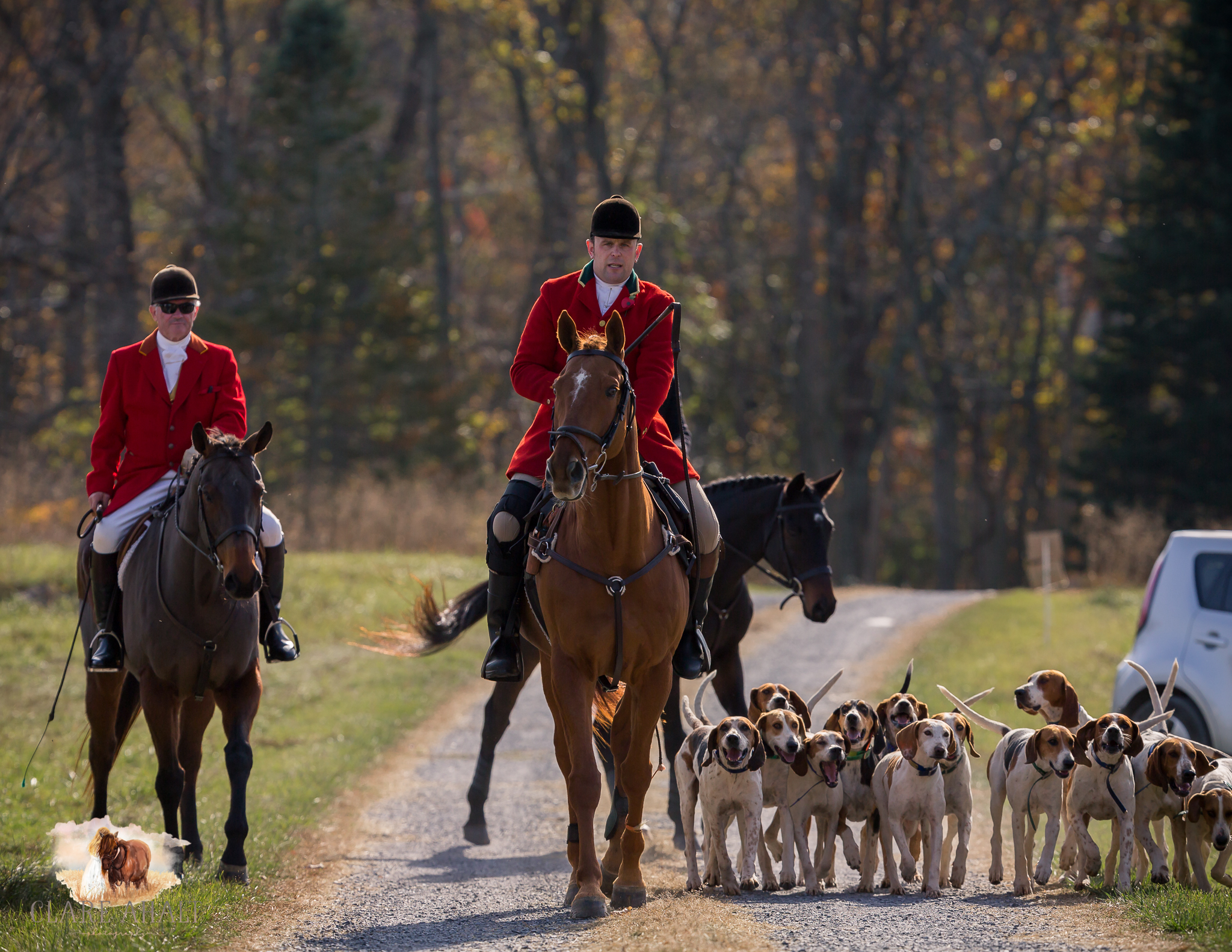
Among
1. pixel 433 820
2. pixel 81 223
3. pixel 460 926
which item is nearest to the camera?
pixel 460 926

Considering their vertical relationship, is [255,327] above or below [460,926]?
above

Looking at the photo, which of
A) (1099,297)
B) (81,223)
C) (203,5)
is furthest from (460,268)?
(1099,297)

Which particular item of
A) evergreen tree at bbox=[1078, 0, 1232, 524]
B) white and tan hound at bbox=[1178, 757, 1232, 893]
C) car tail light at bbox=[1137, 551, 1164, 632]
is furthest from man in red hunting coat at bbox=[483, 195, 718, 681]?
evergreen tree at bbox=[1078, 0, 1232, 524]

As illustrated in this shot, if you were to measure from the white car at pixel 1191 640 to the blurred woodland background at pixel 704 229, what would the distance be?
16001mm

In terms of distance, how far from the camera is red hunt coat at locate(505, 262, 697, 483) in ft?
23.5

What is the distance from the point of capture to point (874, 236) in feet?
125

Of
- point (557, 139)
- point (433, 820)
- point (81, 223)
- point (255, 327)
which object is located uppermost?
point (557, 139)

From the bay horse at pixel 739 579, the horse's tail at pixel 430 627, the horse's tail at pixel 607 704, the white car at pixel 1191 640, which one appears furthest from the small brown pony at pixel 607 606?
the white car at pixel 1191 640

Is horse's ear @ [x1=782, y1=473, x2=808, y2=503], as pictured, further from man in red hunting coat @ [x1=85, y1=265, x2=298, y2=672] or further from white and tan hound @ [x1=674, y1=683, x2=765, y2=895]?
man in red hunting coat @ [x1=85, y1=265, x2=298, y2=672]

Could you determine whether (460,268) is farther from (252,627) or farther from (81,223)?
(252,627)

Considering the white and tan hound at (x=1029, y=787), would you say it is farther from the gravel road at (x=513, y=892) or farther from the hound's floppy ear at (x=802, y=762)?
the hound's floppy ear at (x=802, y=762)

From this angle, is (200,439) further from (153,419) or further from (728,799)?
(728,799)

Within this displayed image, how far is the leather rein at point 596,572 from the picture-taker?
6.26 metres

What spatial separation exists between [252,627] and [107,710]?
1417mm
